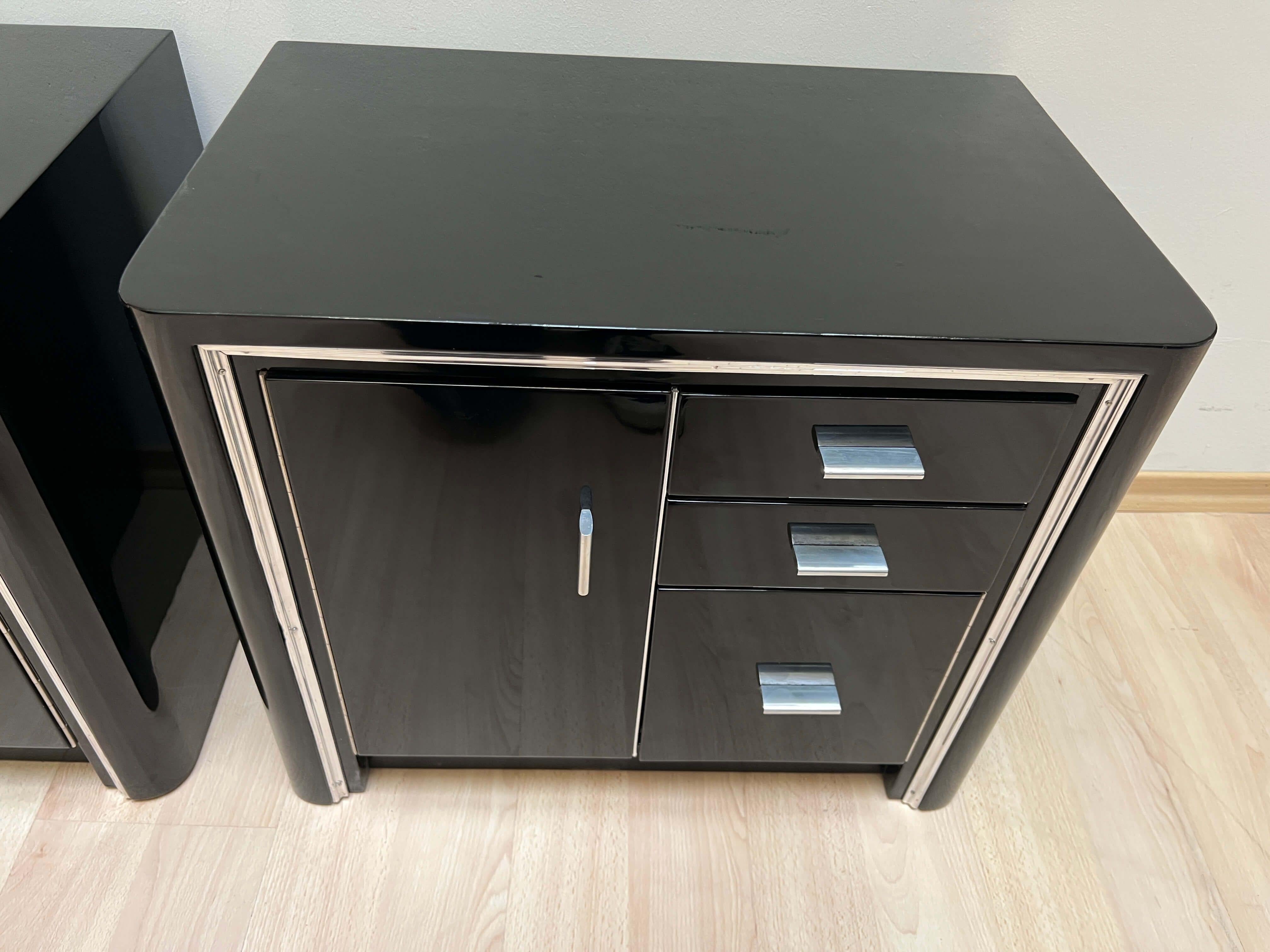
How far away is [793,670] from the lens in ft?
3.10

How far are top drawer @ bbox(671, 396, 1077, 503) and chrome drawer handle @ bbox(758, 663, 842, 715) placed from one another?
0.78ft

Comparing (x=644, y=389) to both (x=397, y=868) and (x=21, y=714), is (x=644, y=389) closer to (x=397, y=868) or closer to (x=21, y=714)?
(x=397, y=868)

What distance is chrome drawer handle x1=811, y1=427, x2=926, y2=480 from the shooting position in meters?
0.74

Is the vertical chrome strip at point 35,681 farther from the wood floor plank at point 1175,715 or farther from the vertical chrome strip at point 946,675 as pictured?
the wood floor plank at point 1175,715

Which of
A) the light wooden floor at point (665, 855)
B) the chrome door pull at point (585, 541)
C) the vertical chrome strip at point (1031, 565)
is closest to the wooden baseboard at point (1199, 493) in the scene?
the light wooden floor at point (665, 855)

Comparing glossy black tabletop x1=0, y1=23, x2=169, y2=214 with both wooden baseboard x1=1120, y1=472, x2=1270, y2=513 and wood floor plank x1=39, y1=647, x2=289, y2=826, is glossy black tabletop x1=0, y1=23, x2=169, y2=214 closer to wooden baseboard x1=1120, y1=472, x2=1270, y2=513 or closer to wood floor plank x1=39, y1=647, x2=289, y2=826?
wood floor plank x1=39, y1=647, x2=289, y2=826

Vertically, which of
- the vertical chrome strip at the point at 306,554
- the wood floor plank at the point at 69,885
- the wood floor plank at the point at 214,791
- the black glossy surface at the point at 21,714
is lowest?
the wood floor plank at the point at 214,791

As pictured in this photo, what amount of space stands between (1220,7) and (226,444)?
3.70 feet

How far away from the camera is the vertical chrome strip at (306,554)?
0.71 m

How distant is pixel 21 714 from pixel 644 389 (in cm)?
77

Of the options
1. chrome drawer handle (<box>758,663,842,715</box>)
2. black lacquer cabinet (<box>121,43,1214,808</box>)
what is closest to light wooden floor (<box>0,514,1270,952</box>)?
black lacquer cabinet (<box>121,43,1214,808</box>)

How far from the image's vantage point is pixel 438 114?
2.90 ft

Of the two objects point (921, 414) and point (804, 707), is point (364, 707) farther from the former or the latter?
point (921, 414)

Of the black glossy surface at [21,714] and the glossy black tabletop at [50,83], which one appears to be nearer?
the glossy black tabletop at [50,83]
